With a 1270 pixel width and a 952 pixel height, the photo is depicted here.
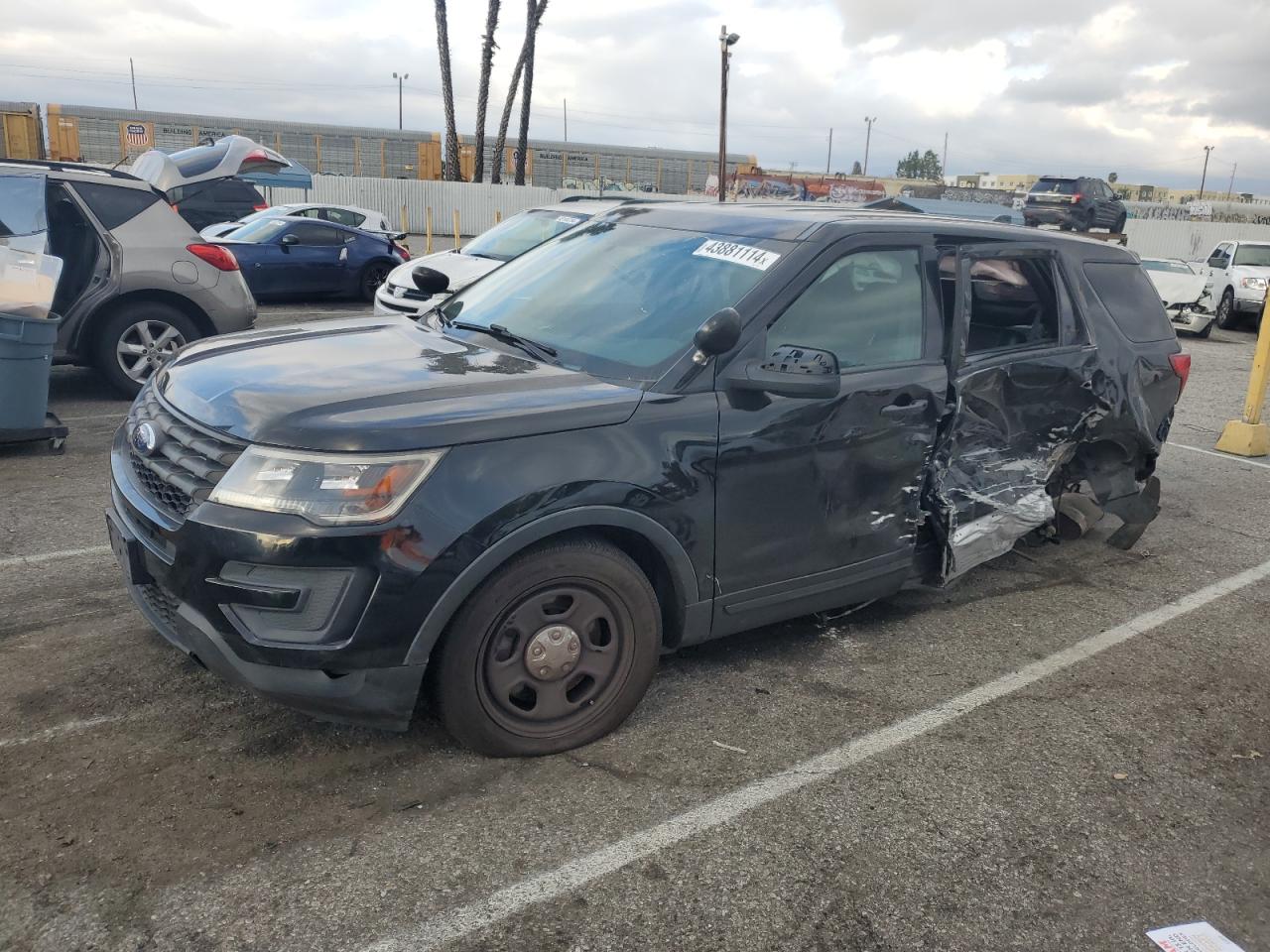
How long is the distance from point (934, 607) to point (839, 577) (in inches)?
42.5

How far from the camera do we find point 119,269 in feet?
25.1

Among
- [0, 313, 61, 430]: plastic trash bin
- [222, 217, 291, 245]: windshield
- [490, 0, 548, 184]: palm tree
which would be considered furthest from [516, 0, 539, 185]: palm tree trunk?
[0, 313, 61, 430]: plastic trash bin

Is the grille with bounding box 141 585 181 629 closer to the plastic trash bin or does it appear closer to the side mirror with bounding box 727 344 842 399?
the side mirror with bounding box 727 344 842 399

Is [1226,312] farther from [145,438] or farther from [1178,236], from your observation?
[145,438]

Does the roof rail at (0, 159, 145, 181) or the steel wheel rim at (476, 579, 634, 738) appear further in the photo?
the roof rail at (0, 159, 145, 181)

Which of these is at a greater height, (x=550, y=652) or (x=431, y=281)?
(x=431, y=281)

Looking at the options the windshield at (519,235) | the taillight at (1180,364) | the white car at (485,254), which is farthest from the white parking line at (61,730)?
the windshield at (519,235)

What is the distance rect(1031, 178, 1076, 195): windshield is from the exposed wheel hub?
87.4ft

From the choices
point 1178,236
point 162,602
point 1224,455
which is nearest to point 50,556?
point 162,602

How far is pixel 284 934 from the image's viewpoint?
2428 mm

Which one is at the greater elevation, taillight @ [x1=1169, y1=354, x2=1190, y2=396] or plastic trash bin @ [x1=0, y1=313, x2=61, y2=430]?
taillight @ [x1=1169, y1=354, x2=1190, y2=396]

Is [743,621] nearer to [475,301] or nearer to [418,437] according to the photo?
[418,437]

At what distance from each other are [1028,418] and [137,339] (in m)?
6.56

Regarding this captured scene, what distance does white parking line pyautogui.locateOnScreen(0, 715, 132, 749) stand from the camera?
3.15m
